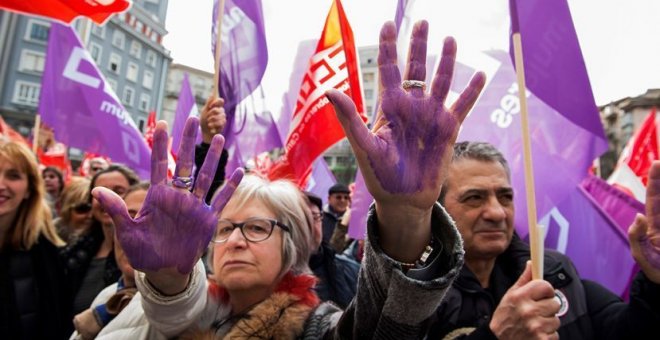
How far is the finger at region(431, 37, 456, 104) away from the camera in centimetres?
112

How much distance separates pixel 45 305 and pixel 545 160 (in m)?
2.73

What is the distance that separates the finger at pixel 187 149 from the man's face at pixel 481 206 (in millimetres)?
1091

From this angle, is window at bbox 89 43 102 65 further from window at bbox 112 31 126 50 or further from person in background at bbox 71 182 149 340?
person in background at bbox 71 182 149 340

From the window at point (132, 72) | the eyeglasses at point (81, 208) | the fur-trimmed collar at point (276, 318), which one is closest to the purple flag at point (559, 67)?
the fur-trimmed collar at point (276, 318)

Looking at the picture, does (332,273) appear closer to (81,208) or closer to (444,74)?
(81,208)

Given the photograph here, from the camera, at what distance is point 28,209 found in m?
2.57

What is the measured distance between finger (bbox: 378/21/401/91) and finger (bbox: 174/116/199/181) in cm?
51

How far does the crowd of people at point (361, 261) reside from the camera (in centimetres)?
111

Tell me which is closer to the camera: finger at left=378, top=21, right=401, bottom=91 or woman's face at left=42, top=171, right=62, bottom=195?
finger at left=378, top=21, right=401, bottom=91

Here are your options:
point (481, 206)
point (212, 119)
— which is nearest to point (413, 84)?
point (481, 206)

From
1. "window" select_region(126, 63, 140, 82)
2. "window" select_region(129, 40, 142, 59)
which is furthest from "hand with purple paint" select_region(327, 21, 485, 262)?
"window" select_region(129, 40, 142, 59)

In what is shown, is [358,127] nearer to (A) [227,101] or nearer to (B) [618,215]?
(A) [227,101]

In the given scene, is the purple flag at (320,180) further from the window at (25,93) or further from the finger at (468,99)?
the window at (25,93)

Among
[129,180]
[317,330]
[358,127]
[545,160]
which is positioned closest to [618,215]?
[545,160]
